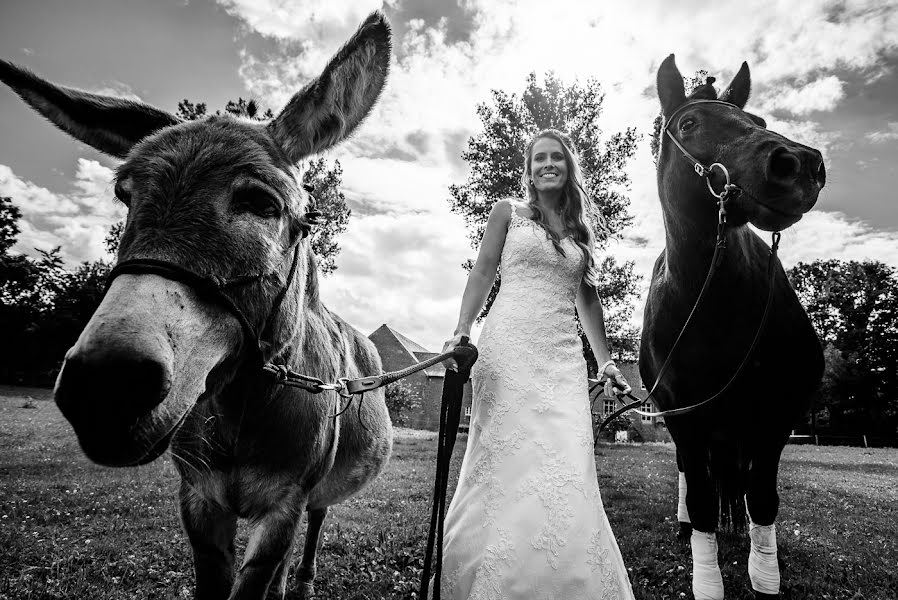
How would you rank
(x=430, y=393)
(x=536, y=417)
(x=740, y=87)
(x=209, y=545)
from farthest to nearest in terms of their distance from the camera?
(x=430, y=393), (x=740, y=87), (x=536, y=417), (x=209, y=545)

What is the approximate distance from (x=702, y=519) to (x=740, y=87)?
3.88 meters

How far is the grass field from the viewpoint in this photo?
4129 mm

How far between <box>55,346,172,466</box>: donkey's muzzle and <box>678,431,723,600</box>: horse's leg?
3.90 m

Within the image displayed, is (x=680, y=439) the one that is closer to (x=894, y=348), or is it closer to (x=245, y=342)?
(x=245, y=342)

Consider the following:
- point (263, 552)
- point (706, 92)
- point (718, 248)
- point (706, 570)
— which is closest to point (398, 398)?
point (706, 570)

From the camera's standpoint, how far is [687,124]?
383 centimetres

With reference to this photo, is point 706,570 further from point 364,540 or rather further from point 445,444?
point 364,540

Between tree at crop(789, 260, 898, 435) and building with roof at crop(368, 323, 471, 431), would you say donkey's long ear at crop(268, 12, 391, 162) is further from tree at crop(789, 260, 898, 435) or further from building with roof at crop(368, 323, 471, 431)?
tree at crop(789, 260, 898, 435)

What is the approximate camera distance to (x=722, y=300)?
373 centimetres

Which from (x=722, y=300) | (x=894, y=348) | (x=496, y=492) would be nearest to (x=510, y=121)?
(x=722, y=300)

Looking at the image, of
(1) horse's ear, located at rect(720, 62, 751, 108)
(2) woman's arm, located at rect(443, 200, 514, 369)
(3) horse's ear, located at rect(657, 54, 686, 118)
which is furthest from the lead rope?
(1) horse's ear, located at rect(720, 62, 751, 108)

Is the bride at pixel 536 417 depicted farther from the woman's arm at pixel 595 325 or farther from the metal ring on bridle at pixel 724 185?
the metal ring on bridle at pixel 724 185

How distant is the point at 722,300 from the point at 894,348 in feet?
200

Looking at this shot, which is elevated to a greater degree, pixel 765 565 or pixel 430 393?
pixel 430 393
